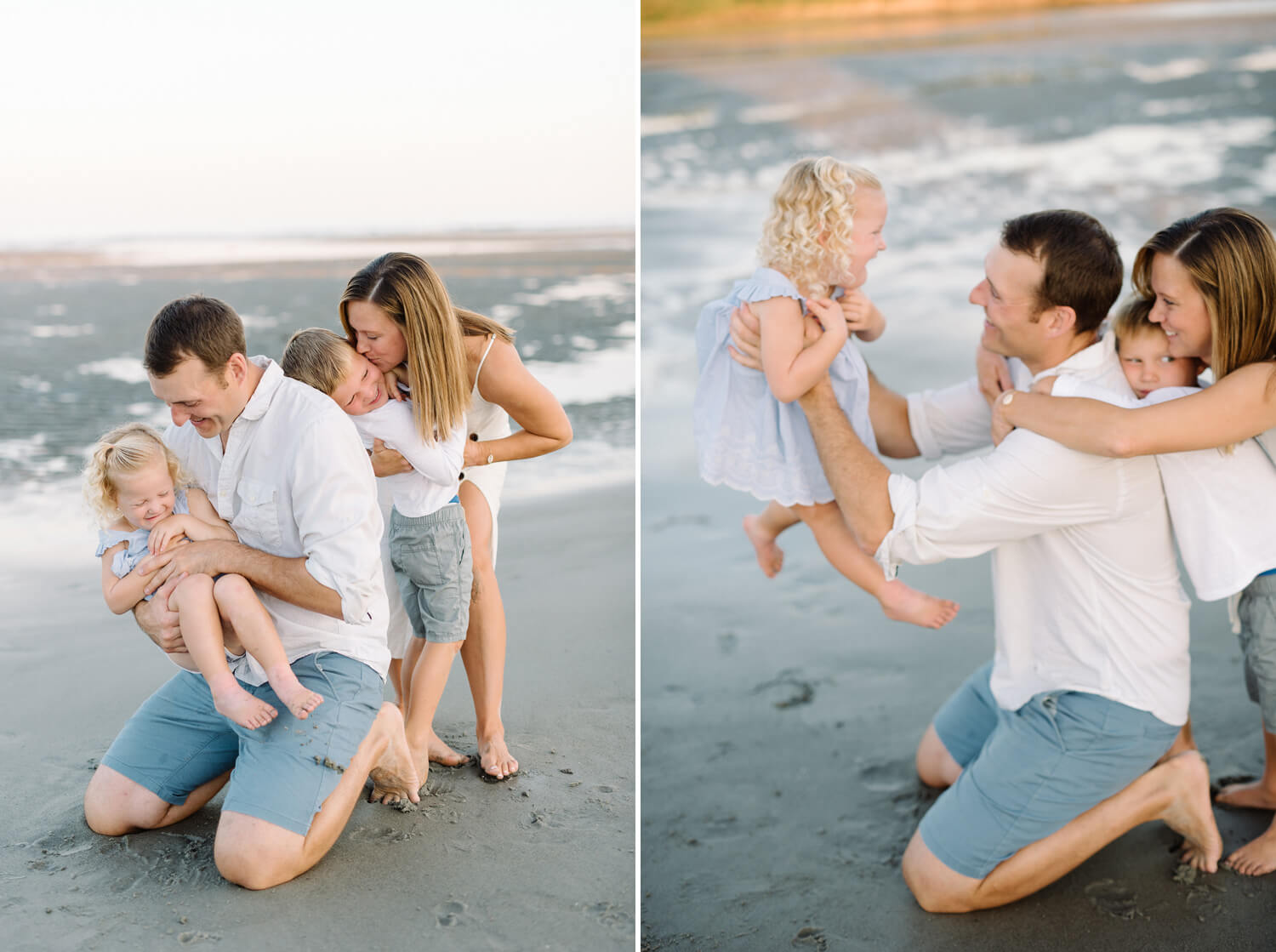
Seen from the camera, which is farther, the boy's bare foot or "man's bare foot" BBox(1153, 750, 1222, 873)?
the boy's bare foot

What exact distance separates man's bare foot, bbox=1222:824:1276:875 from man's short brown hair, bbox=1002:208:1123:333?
1397mm

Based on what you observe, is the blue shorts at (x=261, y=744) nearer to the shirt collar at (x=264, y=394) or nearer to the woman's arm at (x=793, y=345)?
the shirt collar at (x=264, y=394)

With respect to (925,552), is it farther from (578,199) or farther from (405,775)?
(578,199)

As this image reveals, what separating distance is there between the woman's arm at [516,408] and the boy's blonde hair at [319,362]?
40 cm

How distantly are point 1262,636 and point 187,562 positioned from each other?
2601 mm

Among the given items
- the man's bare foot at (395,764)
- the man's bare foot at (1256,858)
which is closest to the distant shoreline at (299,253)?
the man's bare foot at (395,764)

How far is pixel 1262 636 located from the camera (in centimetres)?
284

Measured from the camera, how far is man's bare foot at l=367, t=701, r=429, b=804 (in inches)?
116

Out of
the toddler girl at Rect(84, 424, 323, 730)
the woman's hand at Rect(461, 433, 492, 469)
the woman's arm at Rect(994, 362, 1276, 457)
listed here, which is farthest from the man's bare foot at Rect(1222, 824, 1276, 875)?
the toddler girl at Rect(84, 424, 323, 730)

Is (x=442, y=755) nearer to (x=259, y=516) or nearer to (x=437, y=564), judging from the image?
(x=437, y=564)

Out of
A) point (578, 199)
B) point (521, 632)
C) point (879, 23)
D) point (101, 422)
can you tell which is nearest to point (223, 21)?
point (578, 199)

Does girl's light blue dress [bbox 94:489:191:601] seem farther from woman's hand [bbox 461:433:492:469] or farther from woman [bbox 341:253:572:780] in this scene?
woman's hand [bbox 461:433:492:469]

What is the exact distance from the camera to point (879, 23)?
1416cm

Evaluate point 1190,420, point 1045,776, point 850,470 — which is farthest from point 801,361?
point 1045,776
